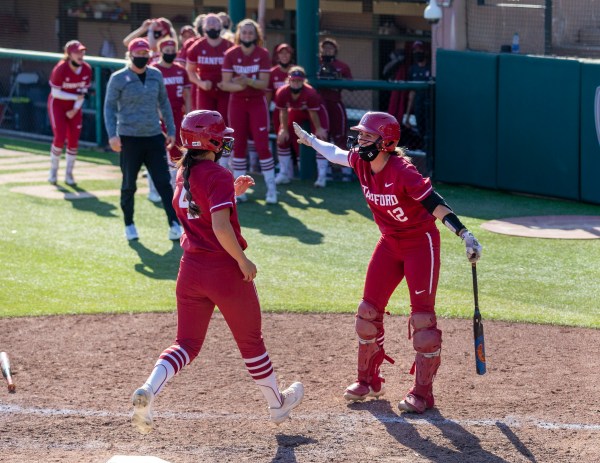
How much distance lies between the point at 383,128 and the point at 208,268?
1321 millimetres

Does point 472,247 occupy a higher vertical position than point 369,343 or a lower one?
higher

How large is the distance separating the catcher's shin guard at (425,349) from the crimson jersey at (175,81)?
23.7ft

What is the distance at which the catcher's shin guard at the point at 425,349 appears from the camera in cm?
616

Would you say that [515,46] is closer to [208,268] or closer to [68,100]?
[68,100]

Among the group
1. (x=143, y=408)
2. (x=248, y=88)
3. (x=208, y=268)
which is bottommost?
(x=143, y=408)

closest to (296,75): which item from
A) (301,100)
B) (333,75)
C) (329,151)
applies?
(301,100)

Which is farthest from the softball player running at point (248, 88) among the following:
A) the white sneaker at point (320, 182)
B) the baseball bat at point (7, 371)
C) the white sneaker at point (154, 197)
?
the baseball bat at point (7, 371)

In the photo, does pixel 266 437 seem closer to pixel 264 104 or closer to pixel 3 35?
pixel 264 104

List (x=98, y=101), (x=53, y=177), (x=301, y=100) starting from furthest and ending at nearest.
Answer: (x=98, y=101) < (x=53, y=177) < (x=301, y=100)

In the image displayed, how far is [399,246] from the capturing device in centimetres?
626

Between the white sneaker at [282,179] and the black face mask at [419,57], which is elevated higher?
the black face mask at [419,57]

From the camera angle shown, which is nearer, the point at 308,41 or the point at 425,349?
the point at 425,349

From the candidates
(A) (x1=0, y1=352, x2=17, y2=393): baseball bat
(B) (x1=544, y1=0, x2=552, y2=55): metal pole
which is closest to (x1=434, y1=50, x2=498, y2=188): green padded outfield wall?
(B) (x1=544, y1=0, x2=552, y2=55): metal pole

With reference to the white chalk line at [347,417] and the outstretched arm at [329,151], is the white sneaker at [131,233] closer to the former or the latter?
the outstretched arm at [329,151]
